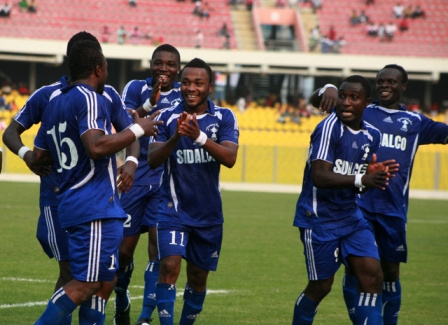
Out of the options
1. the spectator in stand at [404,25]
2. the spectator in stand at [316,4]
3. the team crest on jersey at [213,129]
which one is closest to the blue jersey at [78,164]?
the team crest on jersey at [213,129]

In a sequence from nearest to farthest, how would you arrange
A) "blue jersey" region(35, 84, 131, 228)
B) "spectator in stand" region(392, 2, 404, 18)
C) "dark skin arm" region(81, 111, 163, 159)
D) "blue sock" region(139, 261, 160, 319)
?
"dark skin arm" region(81, 111, 163, 159) → "blue jersey" region(35, 84, 131, 228) → "blue sock" region(139, 261, 160, 319) → "spectator in stand" region(392, 2, 404, 18)

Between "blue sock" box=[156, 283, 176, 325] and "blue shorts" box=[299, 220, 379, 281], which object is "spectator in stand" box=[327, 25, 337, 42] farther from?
"blue sock" box=[156, 283, 176, 325]

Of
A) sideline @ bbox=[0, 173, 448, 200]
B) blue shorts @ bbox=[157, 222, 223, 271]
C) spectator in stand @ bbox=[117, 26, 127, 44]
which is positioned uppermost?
spectator in stand @ bbox=[117, 26, 127, 44]

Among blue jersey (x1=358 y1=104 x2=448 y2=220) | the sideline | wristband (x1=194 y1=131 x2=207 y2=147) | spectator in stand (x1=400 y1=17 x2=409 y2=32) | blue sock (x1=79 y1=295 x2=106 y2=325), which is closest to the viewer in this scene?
blue sock (x1=79 y1=295 x2=106 y2=325)

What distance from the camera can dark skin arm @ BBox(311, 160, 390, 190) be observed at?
22.9 ft

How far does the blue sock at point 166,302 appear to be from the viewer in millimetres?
7465

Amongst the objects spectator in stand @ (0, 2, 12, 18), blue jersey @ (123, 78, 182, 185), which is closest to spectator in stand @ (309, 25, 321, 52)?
spectator in stand @ (0, 2, 12, 18)

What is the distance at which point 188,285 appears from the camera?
7.82 metres

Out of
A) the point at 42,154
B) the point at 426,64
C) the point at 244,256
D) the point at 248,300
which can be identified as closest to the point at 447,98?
the point at 426,64

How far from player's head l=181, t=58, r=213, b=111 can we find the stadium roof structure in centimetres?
3215

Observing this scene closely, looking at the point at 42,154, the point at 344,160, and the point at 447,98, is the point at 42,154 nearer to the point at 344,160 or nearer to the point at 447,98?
the point at 344,160

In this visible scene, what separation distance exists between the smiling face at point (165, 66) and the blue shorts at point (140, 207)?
107cm

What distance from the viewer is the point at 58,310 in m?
6.15

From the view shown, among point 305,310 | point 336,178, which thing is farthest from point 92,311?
point 336,178
